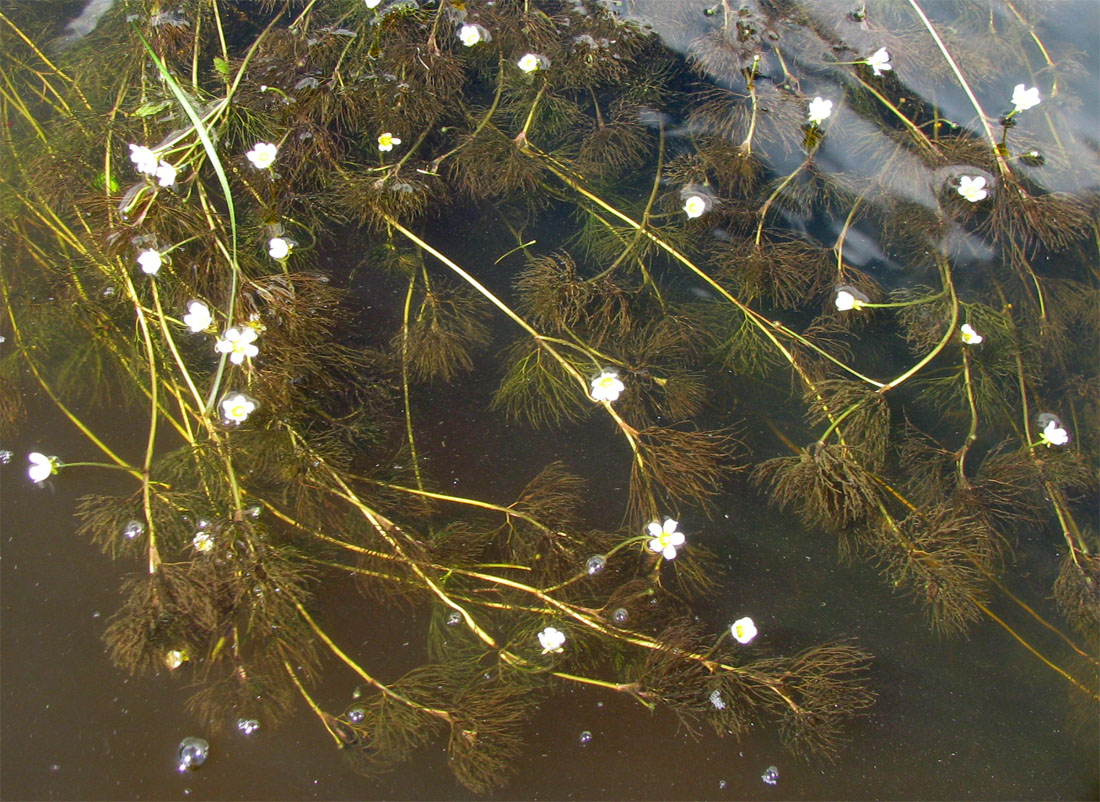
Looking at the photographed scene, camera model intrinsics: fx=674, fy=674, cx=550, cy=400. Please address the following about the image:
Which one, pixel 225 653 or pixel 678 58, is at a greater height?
pixel 678 58

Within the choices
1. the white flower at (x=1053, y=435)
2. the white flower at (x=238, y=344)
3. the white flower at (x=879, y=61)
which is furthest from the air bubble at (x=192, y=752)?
the white flower at (x=879, y=61)

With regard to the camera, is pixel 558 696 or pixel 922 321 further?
pixel 922 321

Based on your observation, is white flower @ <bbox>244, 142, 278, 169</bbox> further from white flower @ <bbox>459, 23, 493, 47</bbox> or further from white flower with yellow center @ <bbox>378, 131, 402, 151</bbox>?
white flower @ <bbox>459, 23, 493, 47</bbox>

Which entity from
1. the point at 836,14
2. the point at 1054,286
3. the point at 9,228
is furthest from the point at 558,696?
the point at 836,14

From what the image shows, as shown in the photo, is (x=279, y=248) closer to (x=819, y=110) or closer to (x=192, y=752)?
(x=192, y=752)

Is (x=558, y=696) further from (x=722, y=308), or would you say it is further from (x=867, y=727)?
(x=722, y=308)

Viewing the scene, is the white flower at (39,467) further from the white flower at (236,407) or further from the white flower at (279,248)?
the white flower at (279,248)

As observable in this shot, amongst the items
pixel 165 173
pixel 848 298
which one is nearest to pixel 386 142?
pixel 165 173

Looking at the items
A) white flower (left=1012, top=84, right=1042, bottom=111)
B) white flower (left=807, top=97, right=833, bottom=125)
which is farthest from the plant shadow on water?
white flower (left=1012, top=84, right=1042, bottom=111)
